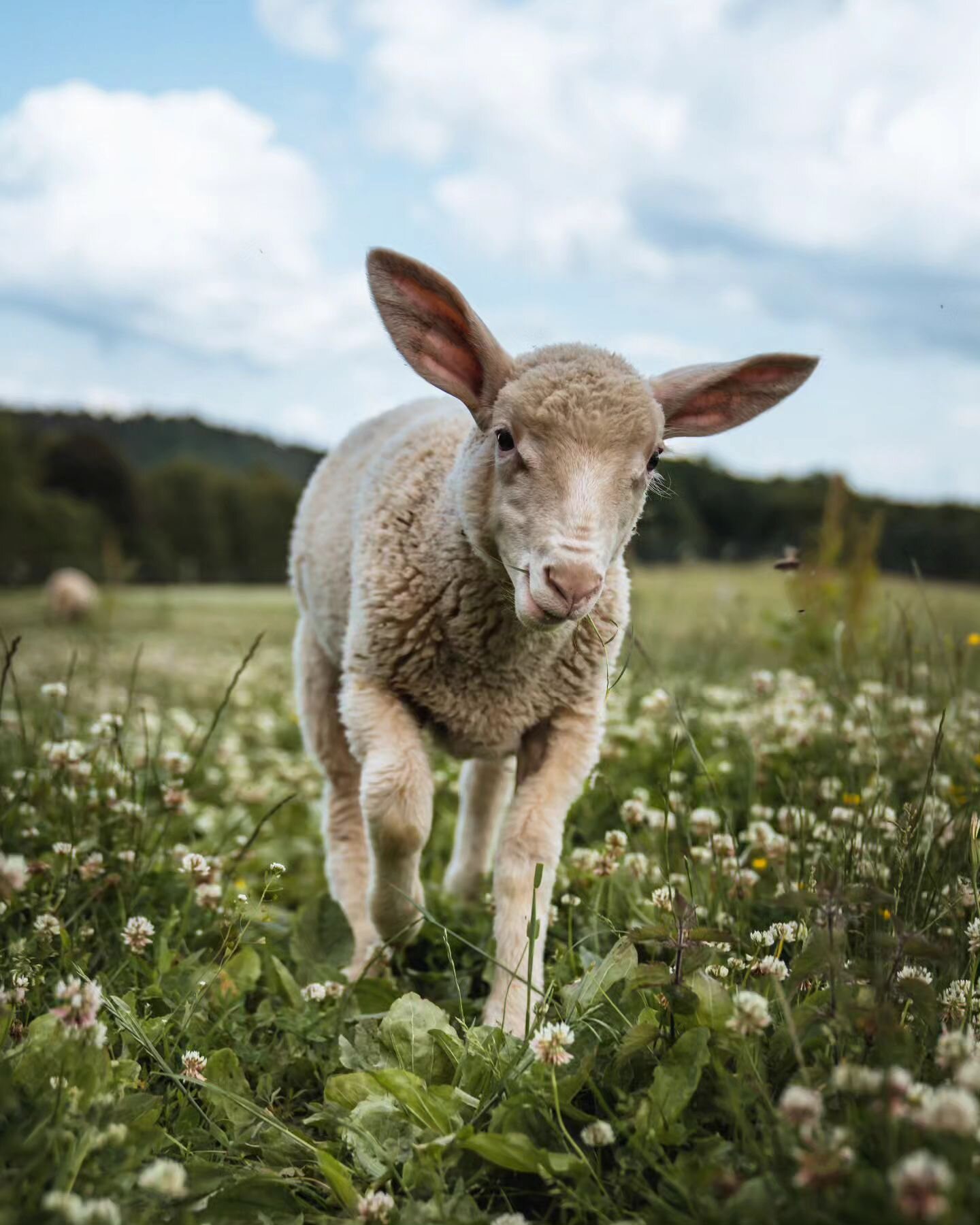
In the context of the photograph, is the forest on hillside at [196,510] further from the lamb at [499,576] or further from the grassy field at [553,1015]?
the grassy field at [553,1015]

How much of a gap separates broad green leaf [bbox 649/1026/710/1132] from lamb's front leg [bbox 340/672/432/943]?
1106mm

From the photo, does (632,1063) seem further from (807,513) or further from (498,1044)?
(807,513)

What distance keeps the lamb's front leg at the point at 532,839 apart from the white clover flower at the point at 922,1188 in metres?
1.49

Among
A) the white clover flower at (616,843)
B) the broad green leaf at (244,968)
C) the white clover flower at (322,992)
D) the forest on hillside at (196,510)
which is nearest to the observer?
the white clover flower at (322,992)

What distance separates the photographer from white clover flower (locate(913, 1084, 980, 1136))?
140 centimetres

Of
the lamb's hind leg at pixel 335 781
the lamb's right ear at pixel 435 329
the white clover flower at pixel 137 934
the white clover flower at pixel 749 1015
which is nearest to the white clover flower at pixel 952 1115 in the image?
the white clover flower at pixel 749 1015

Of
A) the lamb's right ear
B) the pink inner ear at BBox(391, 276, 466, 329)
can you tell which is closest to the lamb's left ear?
the lamb's right ear

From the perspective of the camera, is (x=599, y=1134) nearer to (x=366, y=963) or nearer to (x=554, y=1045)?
(x=554, y=1045)

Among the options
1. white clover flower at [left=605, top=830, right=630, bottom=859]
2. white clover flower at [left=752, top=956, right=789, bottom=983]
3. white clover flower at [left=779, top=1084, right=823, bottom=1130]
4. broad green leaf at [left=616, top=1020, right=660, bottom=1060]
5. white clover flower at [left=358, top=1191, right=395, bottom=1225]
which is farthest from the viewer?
white clover flower at [left=605, top=830, right=630, bottom=859]

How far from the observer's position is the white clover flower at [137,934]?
2.67 metres

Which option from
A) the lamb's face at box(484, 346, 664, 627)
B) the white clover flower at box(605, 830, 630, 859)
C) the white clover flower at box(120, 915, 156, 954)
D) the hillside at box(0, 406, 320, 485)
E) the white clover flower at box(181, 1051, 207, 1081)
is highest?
the hillside at box(0, 406, 320, 485)

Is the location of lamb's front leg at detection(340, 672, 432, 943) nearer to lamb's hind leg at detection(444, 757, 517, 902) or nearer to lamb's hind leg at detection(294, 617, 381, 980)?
lamb's hind leg at detection(294, 617, 381, 980)

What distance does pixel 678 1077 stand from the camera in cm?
207

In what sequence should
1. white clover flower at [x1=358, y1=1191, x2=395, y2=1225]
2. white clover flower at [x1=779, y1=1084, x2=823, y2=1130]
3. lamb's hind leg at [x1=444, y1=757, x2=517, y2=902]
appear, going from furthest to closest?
lamb's hind leg at [x1=444, y1=757, x2=517, y2=902] < white clover flower at [x1=358, y1=1191, x2=395, y2=1225] < white clover flower at [x1=779, y1=1084, x2=823, y2=1130]
